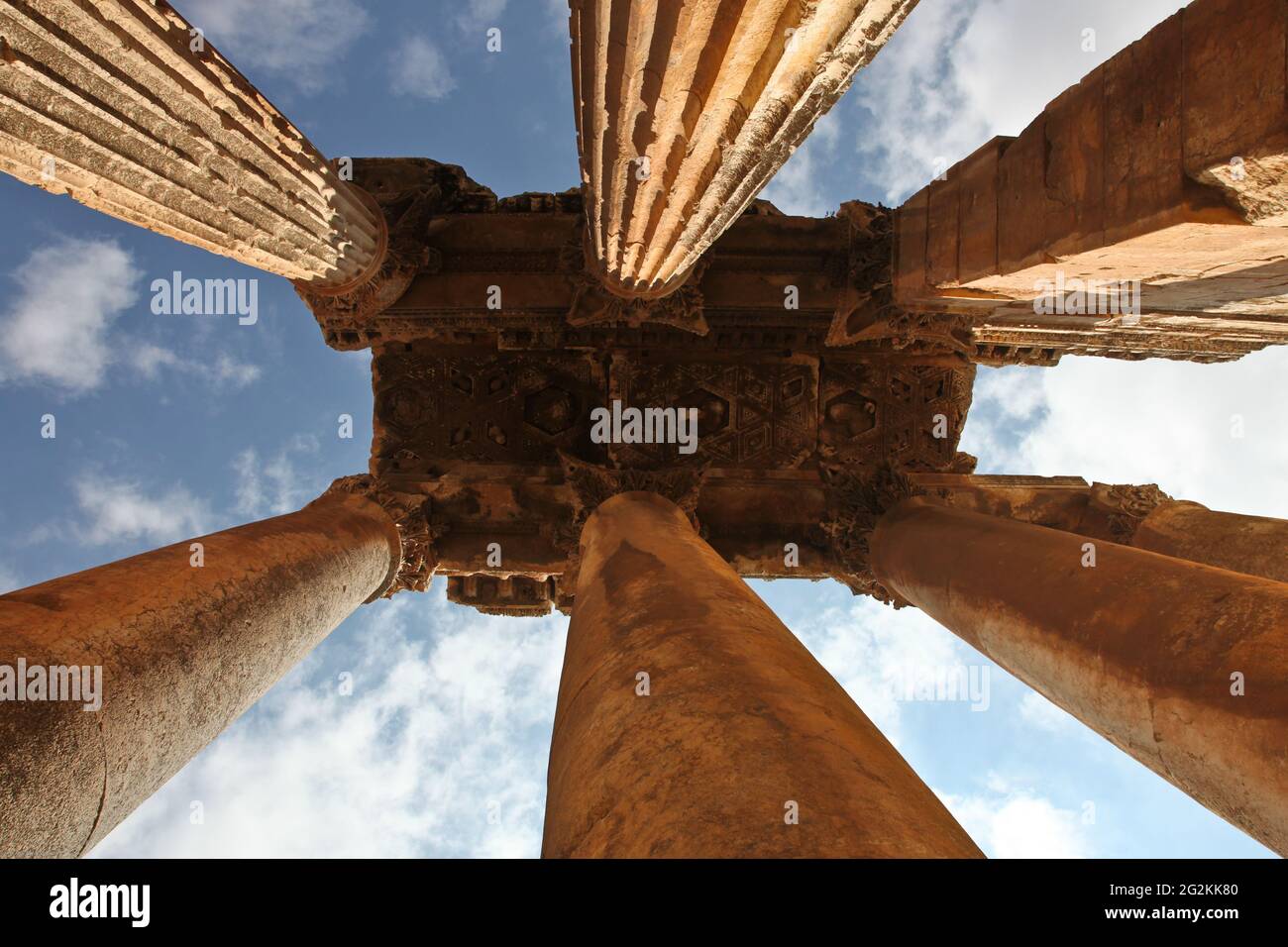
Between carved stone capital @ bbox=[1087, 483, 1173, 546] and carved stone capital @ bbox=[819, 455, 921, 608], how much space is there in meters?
2.64

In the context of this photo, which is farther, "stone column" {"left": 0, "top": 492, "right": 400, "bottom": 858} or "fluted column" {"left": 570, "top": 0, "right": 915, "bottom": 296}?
"fluted column" {"left": 570, "top": 0, "right": 915, "bottom": 296}

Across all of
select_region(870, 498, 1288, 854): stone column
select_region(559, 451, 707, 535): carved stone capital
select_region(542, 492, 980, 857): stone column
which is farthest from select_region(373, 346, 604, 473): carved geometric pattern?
select_region(542, 492, 980, 857): stone column

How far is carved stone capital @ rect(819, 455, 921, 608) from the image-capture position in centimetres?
1045

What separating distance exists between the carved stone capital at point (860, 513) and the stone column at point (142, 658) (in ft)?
23.1

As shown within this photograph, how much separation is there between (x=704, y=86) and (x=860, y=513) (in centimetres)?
724

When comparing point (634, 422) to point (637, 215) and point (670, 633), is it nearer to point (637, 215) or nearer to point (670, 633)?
point (637, 215)

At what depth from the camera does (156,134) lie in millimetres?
5297

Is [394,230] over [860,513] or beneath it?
over

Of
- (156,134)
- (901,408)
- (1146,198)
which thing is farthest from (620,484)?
(1146,198)

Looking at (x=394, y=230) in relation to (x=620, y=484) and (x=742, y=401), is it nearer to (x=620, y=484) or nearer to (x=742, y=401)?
(x=620, y=484)

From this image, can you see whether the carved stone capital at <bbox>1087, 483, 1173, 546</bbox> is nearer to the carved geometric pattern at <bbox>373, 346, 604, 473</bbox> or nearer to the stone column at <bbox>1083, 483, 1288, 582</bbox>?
the stone column at <bbox>1083, 483, 1288, 582</bbox>

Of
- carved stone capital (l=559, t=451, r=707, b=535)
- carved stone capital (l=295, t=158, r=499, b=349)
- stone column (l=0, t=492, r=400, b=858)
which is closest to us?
stone column (l=0, t=492, r=400, b=858)

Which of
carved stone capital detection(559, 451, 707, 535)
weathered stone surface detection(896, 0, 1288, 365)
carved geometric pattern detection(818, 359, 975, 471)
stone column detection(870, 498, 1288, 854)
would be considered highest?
weathered stone surface detection(896, 0, 1288, 365)

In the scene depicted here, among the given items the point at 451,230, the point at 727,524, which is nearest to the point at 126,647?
the point at 451,230
